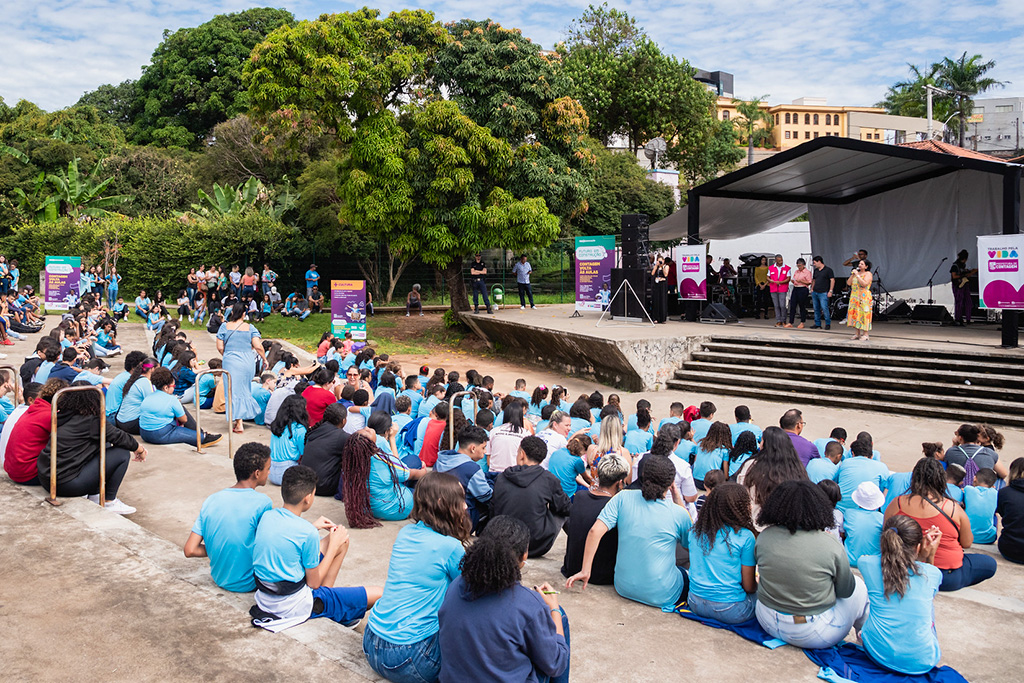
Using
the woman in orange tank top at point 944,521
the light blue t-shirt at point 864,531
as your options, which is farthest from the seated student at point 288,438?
the woman in orange tank top at point 944,521

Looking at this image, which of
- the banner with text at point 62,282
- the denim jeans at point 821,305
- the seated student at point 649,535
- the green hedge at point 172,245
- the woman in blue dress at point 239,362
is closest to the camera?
the seated student at point 649,535

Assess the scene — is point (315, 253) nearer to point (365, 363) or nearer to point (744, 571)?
point (365, 363)

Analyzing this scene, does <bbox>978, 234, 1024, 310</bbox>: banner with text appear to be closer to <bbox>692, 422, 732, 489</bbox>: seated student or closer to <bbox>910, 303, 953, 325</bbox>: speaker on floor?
<bbox>910, 303, 953, 325</bbox>: speaker on floor

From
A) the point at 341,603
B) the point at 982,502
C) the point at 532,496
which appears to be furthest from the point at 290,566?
the point at 982,502

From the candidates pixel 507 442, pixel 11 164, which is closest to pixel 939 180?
pixel 507 442

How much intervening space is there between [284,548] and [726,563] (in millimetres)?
2483

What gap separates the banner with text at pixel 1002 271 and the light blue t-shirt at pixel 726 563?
385 inches

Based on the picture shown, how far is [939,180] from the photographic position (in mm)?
18344

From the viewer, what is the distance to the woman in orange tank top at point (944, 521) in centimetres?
509

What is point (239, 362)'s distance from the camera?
33.2 ft

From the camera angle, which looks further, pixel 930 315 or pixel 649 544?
pixel 930 315

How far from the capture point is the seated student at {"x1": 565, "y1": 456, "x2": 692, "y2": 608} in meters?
4.79

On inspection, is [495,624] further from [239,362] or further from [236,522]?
[239,362]

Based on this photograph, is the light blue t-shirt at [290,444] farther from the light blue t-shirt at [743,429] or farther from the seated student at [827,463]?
the seated student at [827,463]
